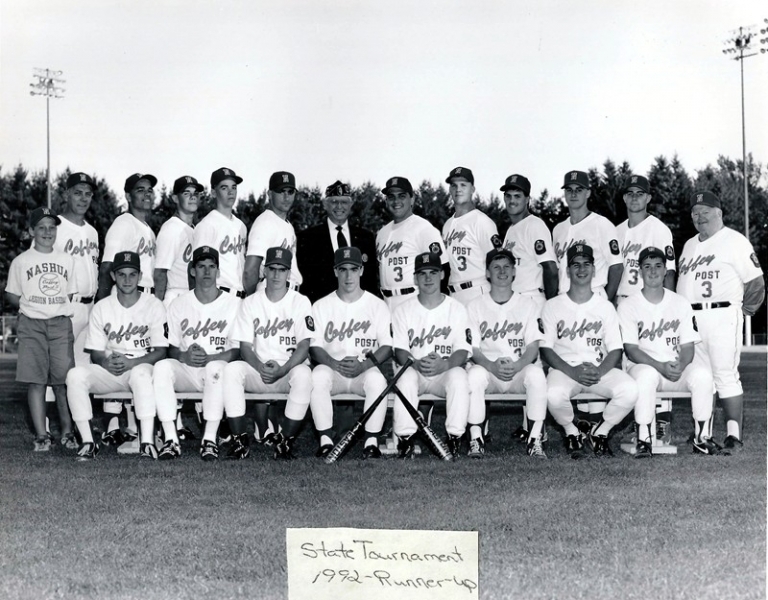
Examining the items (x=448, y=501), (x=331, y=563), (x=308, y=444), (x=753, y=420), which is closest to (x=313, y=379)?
(x=308, y=444)

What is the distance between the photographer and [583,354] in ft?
19.2

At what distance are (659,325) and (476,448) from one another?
150cm

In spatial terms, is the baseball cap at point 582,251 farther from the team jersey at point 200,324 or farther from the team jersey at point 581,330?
the team jersey at point 200,324

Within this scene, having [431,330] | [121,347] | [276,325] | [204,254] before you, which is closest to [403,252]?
[431,330]

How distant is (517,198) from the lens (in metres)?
6.61

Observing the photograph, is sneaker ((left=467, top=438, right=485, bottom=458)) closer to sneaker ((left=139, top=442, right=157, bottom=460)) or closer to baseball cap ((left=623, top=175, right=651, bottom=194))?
sneaker ((left=139, top=442, right=157, bottom=460))

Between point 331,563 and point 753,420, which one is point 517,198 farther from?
point 331,563

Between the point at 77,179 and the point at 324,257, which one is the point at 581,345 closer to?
the point at 324,257

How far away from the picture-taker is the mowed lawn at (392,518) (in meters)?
3.49

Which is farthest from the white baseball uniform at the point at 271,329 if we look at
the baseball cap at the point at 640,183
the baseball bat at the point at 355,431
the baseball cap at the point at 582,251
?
the baseball cap at the point at 640,183

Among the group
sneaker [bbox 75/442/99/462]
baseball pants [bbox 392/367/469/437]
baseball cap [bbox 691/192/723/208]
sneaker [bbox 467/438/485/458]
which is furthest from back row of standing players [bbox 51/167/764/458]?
sneaker [bbox 75/442/99/462]

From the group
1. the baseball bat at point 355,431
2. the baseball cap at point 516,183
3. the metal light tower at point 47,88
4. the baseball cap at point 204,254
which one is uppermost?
the metal light tower at point 47,88

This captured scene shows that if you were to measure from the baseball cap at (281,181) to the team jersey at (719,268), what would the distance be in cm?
286

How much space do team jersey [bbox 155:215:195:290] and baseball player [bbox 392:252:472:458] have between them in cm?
177
